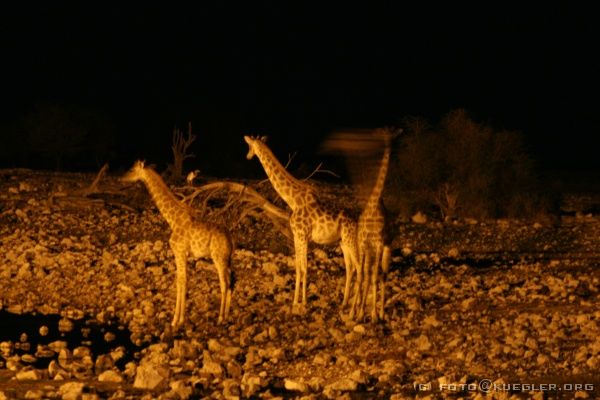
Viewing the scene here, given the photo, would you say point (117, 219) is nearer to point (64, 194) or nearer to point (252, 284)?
point (64, 194)

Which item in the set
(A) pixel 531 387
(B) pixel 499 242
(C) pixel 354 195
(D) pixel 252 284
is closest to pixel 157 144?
(C) pixel 354 195

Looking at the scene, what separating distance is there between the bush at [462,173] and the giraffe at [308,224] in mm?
8543

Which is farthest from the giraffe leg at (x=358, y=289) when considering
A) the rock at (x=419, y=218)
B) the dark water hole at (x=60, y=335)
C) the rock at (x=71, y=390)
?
the rock at (x=419, y=218)

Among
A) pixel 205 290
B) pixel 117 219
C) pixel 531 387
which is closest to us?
pixel 531 387

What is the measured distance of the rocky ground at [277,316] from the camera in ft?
27.6

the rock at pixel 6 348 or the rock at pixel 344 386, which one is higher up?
the rock at pixel 6 348

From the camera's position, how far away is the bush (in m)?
21.7

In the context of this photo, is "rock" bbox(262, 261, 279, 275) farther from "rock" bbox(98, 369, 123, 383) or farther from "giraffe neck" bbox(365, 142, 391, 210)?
"rock" bbox(98, 369, 123, 383)

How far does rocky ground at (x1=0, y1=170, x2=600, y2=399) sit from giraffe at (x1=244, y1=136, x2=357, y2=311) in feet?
1.55

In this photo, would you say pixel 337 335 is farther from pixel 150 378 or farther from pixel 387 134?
pixel 150 378

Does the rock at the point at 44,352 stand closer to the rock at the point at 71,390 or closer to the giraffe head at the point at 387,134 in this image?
the rock at the point at 71,390

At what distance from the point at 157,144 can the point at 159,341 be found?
3194 cm

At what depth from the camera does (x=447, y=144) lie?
23406 millimetres

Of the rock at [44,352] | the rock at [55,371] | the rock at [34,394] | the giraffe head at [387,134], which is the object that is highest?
the giraffe head at [387,134]
